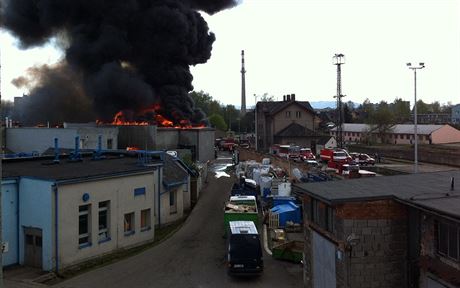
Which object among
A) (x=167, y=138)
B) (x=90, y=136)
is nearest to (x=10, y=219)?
(x=90, y=136)

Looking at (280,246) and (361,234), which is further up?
(361,234)

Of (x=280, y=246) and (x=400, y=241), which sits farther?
(x=280, y=246)

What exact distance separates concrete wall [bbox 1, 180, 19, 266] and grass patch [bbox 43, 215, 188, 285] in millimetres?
1645

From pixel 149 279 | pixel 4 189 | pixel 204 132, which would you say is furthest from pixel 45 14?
pixel 149 279

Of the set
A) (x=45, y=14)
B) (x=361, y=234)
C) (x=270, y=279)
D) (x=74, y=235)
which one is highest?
(x=45, y=14)

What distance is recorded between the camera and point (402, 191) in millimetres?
9812

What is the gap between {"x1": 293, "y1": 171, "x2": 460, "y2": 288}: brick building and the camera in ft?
26.7

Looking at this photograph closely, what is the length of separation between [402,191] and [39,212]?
31.8ft

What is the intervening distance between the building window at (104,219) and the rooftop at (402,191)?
670 cm

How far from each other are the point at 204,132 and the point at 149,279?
96.4ft

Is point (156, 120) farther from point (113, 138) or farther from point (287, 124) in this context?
point (287, 124)

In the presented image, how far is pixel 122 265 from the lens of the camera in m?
14.3

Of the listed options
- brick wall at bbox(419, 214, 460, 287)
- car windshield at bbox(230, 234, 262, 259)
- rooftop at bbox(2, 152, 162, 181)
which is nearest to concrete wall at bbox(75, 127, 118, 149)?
rooftop at bbox(2, 152, 162, 181)

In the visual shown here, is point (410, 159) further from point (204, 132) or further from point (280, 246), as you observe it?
point (280, 246)
